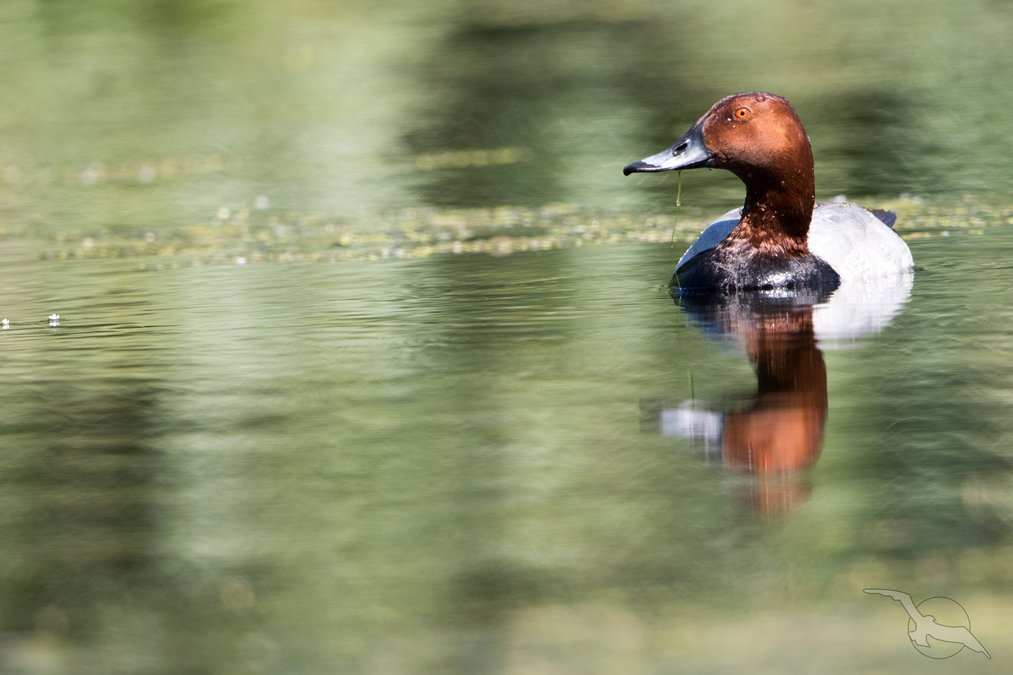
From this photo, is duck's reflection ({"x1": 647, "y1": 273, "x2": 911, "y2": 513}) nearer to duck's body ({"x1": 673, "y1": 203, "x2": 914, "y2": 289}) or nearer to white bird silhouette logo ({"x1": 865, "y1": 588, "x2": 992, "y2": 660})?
duck's body ({"x1": 673, "y1": 203, "x2": 914, "y2": 289})

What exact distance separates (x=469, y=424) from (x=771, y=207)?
14.8 ft

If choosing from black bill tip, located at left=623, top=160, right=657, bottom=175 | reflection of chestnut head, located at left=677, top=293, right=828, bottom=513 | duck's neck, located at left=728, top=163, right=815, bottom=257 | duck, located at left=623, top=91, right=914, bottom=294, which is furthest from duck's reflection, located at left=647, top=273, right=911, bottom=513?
black bill tip, located at left=623, top=160, right=657, bottom=175

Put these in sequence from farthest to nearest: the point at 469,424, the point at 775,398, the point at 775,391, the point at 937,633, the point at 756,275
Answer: the point at 756,275 → the point at 775,391 → the point at 775,398 → the point at 469,424 → the point at 937,633

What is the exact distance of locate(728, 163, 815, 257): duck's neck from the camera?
37.9ft

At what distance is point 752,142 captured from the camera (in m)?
11.7

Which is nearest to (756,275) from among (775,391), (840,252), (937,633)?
(840,252)

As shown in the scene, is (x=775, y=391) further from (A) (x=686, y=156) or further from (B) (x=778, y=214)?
(A) (x=686, y=156)

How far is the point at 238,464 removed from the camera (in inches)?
280

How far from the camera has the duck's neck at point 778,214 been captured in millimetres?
11555

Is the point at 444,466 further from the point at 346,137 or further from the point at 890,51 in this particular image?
the point at 890,51

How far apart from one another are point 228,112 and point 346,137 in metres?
4.11

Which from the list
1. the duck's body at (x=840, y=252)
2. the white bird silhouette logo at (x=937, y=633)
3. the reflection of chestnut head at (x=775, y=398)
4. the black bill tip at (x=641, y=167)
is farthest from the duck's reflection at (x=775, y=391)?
the white bird silhouette logo at (x=937, y=633)

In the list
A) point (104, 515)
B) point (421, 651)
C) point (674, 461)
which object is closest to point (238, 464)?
point (104, 515)

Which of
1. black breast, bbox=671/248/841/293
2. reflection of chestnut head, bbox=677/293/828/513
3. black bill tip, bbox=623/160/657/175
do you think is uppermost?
black bill tip, bbox=623/160/657/175
